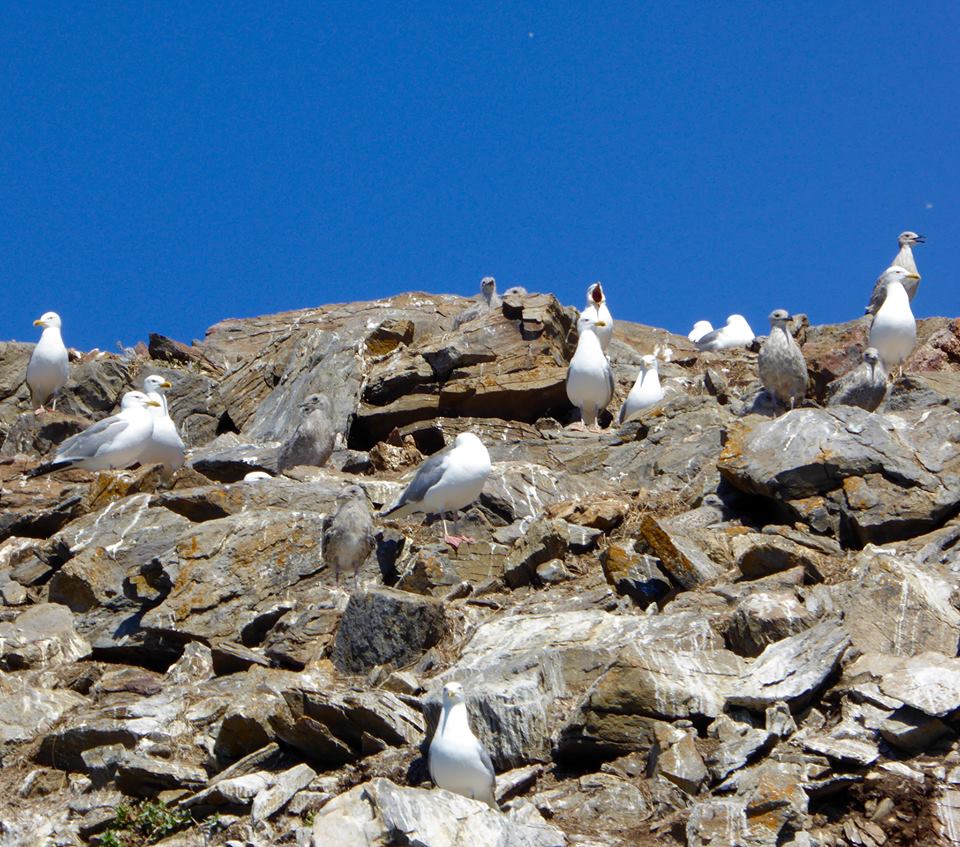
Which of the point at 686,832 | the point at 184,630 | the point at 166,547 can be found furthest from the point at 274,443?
the point at 686,832

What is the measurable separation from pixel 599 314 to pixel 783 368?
600cm

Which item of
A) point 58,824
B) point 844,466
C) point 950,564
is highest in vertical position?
point 844,466

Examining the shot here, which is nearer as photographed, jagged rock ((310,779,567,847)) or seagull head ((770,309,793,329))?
jagged rock ((310,779,567,847))

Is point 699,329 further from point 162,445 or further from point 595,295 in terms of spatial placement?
point 162,445

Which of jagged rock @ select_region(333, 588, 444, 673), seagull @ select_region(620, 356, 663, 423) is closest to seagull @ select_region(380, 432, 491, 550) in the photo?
jagged rock @ select_region(333, 588, 444, 673)

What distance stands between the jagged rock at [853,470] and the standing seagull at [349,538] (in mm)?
3750

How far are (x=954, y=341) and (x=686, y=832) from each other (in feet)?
45.1

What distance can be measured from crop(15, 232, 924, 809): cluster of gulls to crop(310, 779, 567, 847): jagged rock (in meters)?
4.80

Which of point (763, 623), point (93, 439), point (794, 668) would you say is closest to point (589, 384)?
point (93, 439)

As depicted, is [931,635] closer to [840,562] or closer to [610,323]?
[840,562]

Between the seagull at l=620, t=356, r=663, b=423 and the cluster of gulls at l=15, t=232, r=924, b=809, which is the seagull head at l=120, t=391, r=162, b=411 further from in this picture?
Answer: the seagull at l=620, t=356, r=663, b=423

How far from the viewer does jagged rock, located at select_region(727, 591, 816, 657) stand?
37.2 feet

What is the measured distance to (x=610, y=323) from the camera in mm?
23188

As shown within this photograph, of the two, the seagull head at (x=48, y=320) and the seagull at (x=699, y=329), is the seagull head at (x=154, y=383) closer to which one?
the seagull head at (x=48, y=320)
